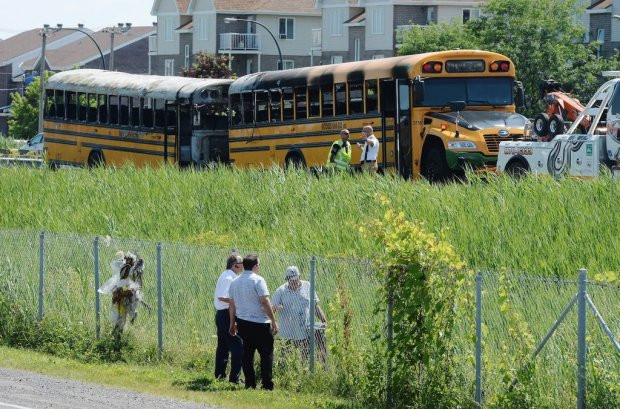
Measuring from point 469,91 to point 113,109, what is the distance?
1500cm

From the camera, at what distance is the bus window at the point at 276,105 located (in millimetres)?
34438

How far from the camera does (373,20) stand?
83125mm

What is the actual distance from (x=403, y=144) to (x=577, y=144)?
5.67 metres

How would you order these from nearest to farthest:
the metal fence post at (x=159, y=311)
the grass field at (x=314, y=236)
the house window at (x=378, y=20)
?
1. the grass field at (x=314, y=236)
2. the metal fence post at (x=159, y=311)
3. the house window at (x=378, y=20)

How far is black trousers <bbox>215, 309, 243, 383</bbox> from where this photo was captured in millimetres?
15562

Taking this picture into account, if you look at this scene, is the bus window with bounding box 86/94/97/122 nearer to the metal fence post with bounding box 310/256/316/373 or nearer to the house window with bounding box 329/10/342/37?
the metal fence post with bounding box 310/256/316/373

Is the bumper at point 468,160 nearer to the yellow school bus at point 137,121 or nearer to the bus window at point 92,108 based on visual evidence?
the yellow school bus at point 137,121

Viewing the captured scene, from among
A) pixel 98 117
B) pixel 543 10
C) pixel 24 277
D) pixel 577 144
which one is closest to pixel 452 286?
pixel 24 277

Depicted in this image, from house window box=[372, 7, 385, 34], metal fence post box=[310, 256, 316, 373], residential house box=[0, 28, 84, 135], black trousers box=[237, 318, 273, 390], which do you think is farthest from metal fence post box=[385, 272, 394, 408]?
residential house box=[0, 28, 84, 135]

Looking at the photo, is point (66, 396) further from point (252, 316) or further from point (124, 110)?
point (124, 110)

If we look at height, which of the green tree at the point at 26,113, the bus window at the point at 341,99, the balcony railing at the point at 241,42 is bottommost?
the green tree at the point at 26,113

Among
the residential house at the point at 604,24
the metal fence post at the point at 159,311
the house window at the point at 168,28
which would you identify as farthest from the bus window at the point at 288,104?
the house window at the point at 168,28

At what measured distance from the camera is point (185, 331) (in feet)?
57.1

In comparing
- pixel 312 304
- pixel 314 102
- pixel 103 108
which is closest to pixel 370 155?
pixel 314 102
